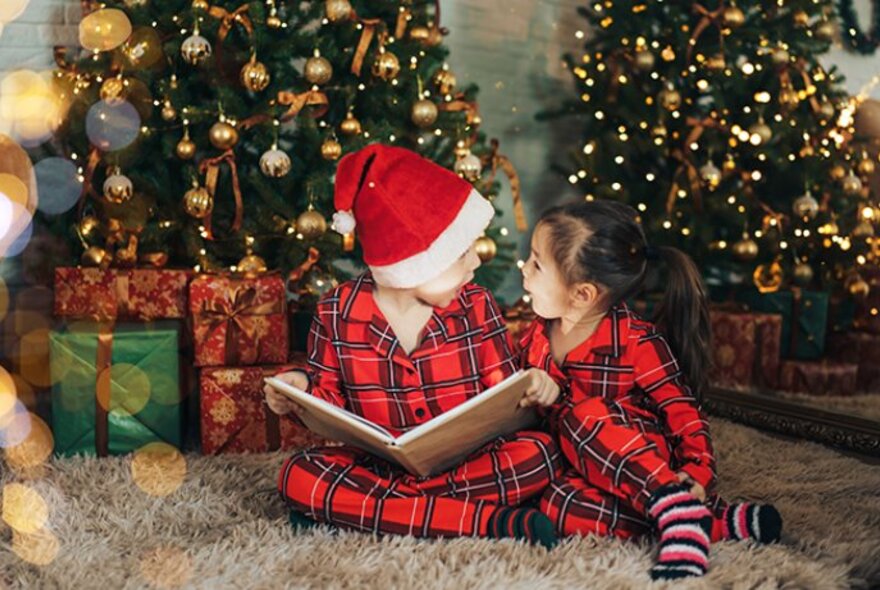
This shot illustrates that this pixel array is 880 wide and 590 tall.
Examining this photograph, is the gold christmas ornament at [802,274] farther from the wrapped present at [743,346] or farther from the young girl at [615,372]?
the young girl at [615,372]

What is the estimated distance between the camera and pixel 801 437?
2.13 metres

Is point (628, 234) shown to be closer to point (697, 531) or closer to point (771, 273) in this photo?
point (697, 531)

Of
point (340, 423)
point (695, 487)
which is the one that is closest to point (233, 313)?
point (340, 423)

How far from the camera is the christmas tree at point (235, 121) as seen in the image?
2.04 metres

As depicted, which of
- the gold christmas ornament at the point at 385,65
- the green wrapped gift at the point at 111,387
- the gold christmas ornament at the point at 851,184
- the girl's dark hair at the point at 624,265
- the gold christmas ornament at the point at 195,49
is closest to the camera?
the girl's dark hair at the point at 624,265

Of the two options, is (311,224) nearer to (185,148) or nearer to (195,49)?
(185,148)

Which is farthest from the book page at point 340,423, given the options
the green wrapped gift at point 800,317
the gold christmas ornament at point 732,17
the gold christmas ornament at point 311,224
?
the gold christmas ornament at point 732,17

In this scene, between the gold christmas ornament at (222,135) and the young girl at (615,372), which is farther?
the gold christmas ornament at (222,135)

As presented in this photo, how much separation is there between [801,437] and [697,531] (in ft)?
3.42

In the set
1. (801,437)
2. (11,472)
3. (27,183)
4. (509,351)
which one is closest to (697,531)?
(509,351)

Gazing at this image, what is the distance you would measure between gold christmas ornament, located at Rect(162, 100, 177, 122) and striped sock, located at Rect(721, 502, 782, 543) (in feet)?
4.77

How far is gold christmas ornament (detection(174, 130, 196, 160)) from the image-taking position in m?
2.02

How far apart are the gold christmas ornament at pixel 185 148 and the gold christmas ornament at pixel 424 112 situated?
0.53 metres

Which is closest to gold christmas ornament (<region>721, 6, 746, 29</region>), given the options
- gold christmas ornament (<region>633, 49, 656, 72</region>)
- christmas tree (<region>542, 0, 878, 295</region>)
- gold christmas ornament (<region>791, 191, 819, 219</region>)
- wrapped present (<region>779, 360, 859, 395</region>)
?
christmas tree (<region>542, 0, 878, 295</region>)
